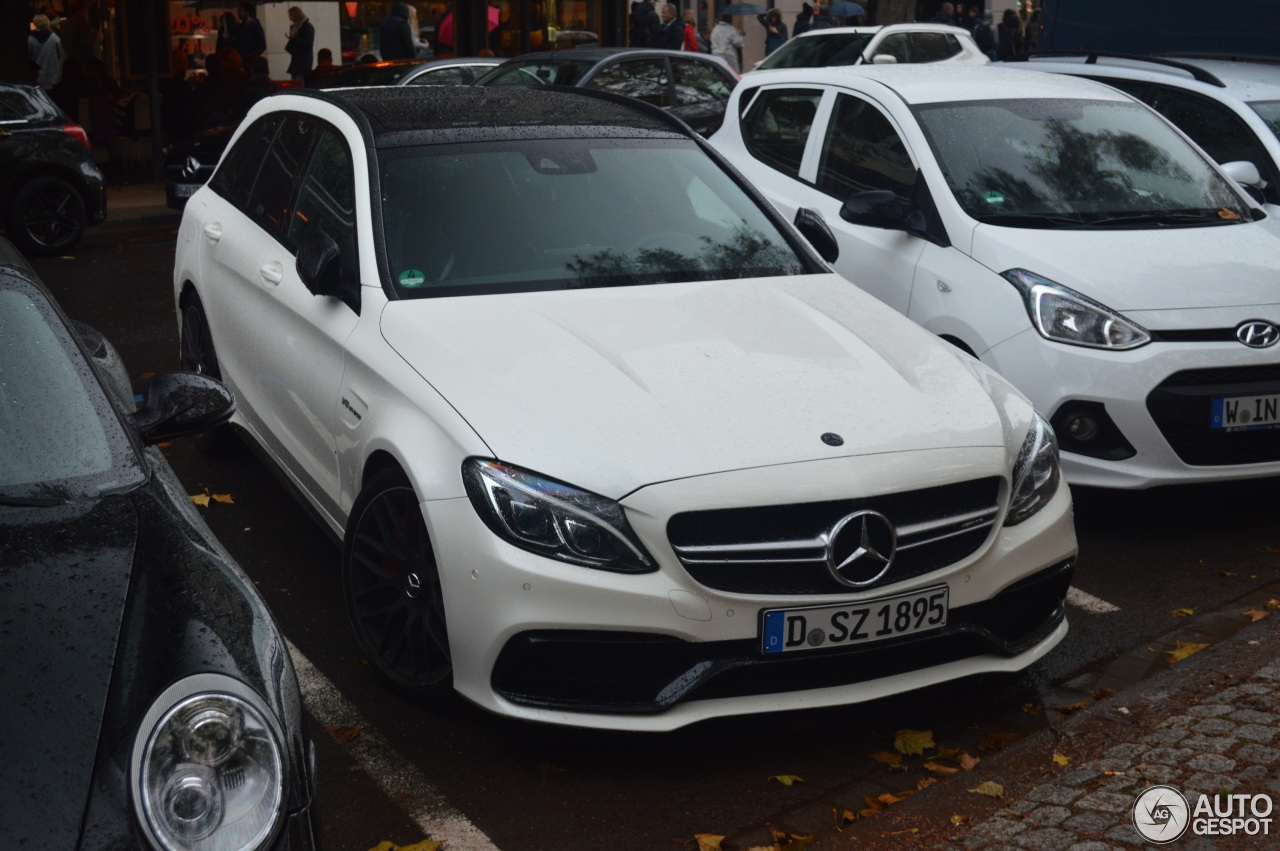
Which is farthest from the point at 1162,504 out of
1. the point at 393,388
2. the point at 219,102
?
the point at 219,102

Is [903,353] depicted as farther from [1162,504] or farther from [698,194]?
[1162,504]

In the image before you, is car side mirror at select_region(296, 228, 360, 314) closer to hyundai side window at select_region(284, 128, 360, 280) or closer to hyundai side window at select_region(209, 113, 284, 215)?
hyundai side window at select_region(284, 128, 360, 280)

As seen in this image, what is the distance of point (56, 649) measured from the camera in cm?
279

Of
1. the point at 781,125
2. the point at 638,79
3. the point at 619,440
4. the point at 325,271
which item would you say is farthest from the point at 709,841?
the point at 638,79

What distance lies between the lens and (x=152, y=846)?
8.09 feet

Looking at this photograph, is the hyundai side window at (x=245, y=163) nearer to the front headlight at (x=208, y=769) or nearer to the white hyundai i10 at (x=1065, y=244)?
the white hyundai i10 at (x=1065, y=244)

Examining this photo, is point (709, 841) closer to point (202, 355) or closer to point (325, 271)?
point (325, 271)

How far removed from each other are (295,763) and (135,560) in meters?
0.61

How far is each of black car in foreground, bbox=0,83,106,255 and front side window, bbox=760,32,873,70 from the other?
9.45 metres

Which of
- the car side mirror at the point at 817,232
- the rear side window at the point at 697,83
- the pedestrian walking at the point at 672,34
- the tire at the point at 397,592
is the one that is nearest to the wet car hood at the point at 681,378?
the tire at the point at 397,592

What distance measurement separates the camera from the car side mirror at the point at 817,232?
5.90 metres

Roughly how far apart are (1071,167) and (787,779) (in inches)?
148

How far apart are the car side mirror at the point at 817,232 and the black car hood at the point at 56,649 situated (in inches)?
129

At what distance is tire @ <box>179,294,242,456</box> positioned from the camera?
6551 mm
